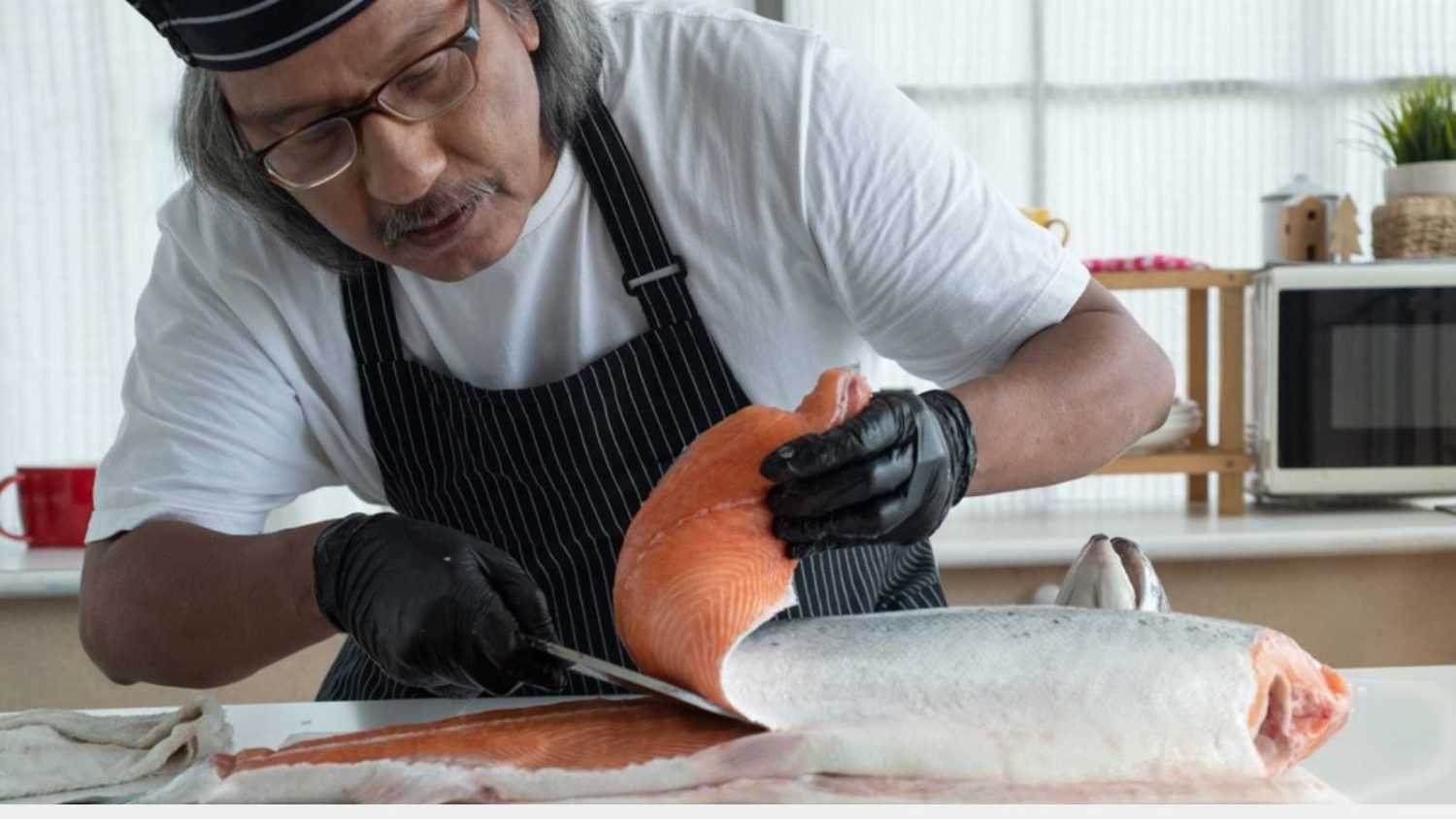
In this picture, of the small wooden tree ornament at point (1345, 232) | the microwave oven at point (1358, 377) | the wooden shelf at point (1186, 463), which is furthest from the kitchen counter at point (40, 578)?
the small wooden tree ornament at point (1345, 232)

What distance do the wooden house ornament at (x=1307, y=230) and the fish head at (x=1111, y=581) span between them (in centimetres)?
195

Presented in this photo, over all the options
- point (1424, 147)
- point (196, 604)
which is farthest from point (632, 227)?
point (1424, 147)

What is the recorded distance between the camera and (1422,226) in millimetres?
2762

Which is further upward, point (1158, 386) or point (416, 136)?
point (416, 136)

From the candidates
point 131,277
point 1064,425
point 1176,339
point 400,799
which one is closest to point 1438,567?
point 1176,339

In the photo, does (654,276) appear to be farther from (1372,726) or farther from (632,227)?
(1372,726)

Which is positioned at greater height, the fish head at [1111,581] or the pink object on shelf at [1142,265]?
the pink object on shelf at [1142,265]

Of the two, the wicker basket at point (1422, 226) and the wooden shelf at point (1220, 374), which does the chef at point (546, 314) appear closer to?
the wooden shelf at point (1220, 374)

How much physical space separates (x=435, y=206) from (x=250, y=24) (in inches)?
7.8

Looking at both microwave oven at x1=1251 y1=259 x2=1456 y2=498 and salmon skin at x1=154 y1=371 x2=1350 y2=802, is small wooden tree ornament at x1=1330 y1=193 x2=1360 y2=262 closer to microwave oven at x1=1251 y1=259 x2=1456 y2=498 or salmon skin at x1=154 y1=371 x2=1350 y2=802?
microwave oven at x1=1251 y1=259 x2=1456 y2=498

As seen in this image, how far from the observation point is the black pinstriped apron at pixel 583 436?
54.6 inches

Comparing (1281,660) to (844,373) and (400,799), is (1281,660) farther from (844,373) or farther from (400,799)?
(400,799)

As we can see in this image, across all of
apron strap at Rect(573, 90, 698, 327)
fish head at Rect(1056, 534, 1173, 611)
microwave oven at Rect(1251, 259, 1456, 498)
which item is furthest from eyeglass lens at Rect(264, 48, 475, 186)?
microwave oven at Rect(1251, 259, 1456, 498)

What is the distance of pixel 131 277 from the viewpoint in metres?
3.21
